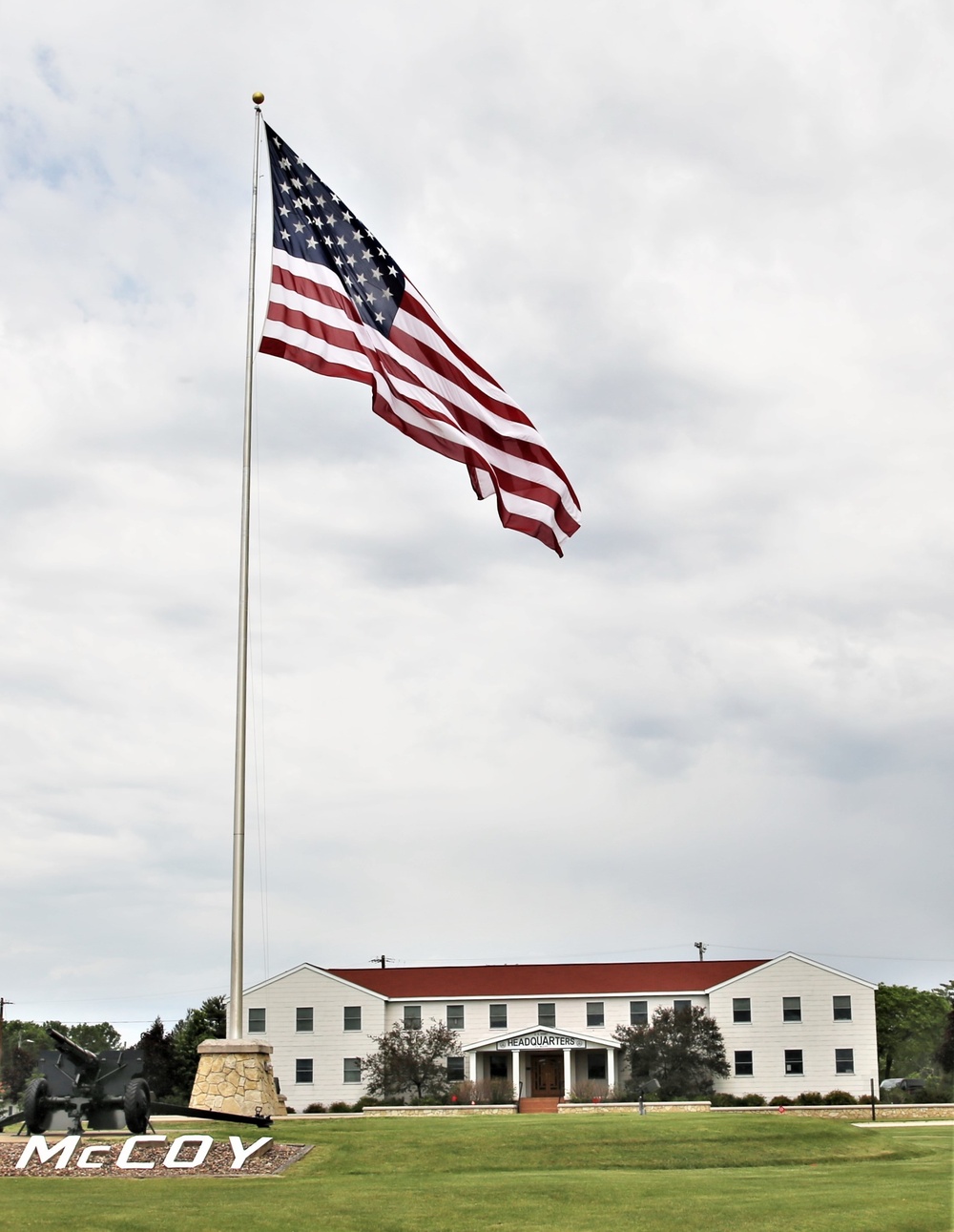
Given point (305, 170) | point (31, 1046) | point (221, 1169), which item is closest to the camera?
point (221, 1169)

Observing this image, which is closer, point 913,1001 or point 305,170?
point 305,170

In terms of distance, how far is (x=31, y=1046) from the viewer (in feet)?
361

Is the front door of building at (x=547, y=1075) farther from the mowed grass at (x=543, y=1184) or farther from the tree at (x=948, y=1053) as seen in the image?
the mowed grass at (x=543, y=1184)

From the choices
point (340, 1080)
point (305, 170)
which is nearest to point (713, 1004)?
point (340, 1080)

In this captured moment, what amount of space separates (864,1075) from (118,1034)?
255 feet

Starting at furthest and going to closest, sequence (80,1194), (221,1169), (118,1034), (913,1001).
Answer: (118,1034), (913,1001), (221,1169), (80,1194)

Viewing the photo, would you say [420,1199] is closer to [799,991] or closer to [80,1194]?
[80,1194]

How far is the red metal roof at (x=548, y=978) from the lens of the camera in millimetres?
67125

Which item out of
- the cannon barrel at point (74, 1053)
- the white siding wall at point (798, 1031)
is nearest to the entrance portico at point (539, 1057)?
the white siding wall at point (798, 1031)

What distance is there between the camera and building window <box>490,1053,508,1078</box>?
64.9 metres

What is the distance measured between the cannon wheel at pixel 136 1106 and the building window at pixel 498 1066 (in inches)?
1808

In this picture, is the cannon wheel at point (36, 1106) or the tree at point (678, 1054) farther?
the tree at point (678, 1054)

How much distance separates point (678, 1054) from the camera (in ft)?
201

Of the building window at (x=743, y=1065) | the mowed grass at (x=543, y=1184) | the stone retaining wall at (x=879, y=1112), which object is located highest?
the mowed grass at (x=543, y=1184)
